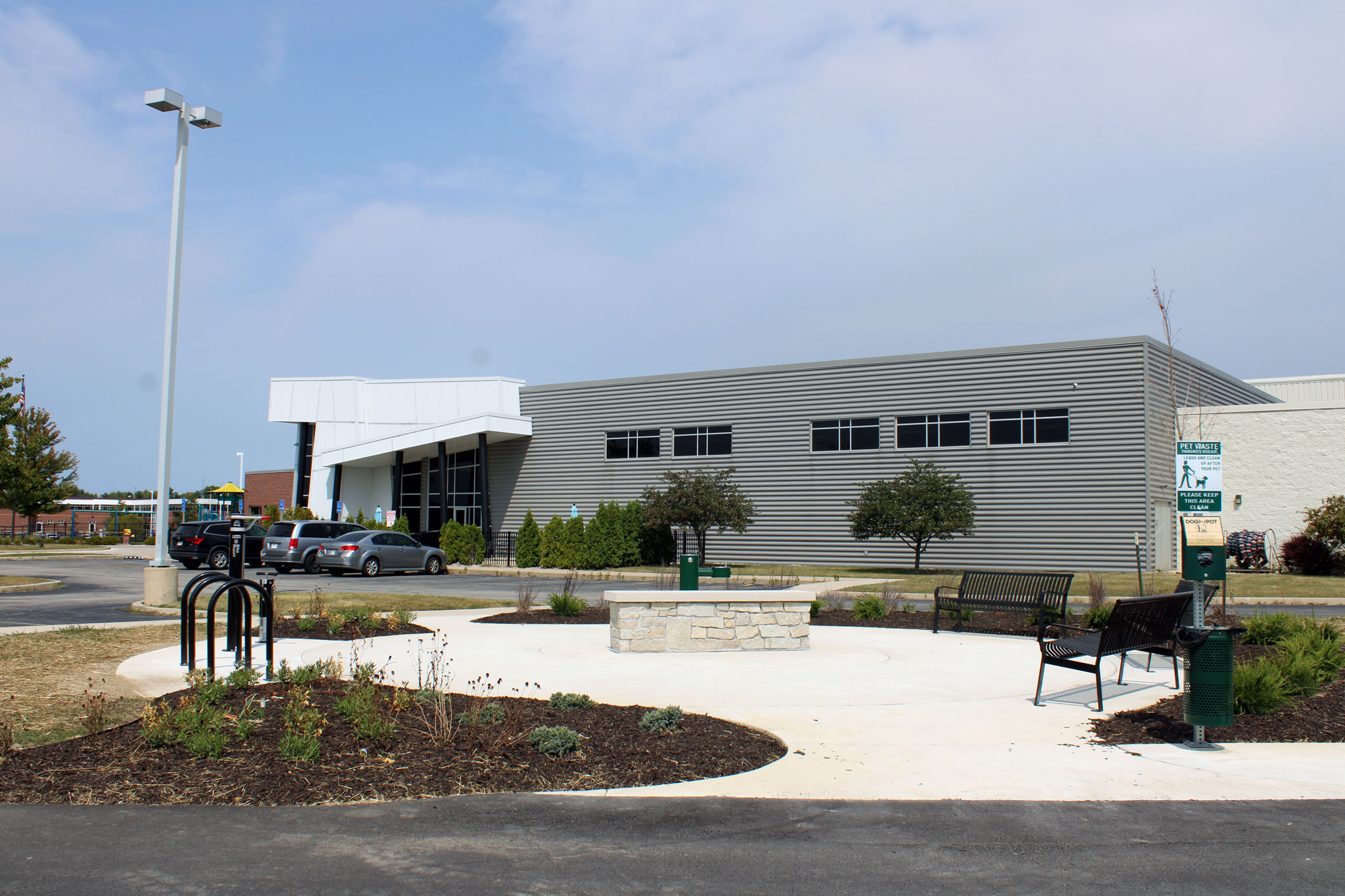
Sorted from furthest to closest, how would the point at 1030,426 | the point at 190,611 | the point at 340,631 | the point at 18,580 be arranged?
the point at 1030,426, the point at 18,580, the point at 340,631, the point at 190,611

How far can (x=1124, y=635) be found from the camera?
8.55m

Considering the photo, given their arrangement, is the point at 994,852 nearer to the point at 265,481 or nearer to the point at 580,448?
the point at 580,448

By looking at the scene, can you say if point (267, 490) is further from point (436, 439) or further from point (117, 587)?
point (117, 587)

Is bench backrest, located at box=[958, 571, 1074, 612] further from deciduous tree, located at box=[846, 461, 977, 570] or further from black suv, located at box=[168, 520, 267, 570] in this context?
black suv, located at box=[168, 520, 267, 570]

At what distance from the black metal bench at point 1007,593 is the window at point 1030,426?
1743 centimetres

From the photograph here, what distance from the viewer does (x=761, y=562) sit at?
35.4m

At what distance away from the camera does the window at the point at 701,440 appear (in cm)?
3688

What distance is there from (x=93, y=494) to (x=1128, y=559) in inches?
3980

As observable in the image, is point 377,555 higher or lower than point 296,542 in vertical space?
lower

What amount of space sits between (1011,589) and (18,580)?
22.2m

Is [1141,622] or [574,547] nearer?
[1141,622]

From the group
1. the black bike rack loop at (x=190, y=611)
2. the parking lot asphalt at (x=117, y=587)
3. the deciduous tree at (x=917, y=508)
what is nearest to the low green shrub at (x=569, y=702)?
the black bike rack loop at (x=190, y=611)

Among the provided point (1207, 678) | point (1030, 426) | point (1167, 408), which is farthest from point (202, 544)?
point (1207, 678)

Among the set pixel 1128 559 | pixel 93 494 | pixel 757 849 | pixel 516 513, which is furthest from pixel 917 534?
pixel 93 494
